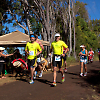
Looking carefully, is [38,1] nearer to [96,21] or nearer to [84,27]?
[84,27]

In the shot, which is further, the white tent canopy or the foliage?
the foliage

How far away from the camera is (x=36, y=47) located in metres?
6.44

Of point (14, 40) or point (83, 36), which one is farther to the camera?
point (83, 36)

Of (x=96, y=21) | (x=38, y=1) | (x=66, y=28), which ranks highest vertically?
(x=96, y=21)

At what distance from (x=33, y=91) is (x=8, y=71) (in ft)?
16.5

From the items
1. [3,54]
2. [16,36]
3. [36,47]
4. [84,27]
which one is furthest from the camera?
[84,27]

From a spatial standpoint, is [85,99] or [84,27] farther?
[84,27]

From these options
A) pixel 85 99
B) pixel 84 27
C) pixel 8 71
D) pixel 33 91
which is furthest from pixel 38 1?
pixel 84 27

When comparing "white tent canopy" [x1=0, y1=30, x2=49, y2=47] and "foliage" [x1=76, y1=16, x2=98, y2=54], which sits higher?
"foliage" [x1=76, y1=16, x2=98, y2=54]

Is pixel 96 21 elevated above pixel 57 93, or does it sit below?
above

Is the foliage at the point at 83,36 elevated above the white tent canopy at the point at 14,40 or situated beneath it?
elevated above

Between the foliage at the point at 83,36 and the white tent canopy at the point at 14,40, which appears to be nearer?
the white tent canopy at the point at 14,40

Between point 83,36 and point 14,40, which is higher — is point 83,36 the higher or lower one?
the higher one

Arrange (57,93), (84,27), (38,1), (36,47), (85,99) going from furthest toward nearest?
(84,27) → (38,1) → (36,47) → (57,93) → (85,99)
